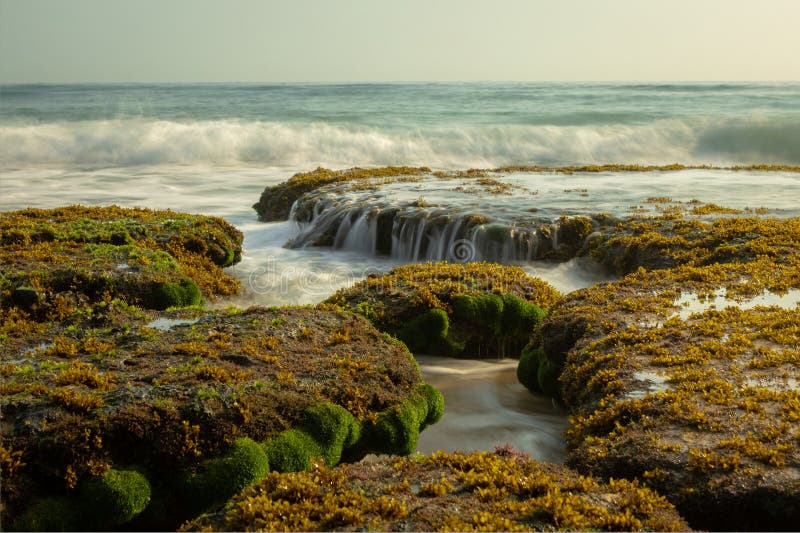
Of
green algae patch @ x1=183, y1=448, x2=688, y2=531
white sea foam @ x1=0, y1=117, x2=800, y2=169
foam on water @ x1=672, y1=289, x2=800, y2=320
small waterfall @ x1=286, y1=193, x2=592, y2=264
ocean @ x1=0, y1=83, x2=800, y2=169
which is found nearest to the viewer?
green algae patch @ x1=183, y1=448, x2=688, y2=531

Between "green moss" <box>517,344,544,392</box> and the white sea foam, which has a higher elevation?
the white sea foam

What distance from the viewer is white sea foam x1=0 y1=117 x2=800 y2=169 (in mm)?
31828

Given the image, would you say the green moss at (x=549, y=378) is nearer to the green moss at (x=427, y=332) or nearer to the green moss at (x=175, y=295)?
the green moss at (x=427, y=332)

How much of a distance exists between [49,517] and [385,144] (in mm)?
31272

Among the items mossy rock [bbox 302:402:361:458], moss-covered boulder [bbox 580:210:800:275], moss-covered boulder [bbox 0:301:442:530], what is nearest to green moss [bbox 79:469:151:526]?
moss-covered boulder [bbox 0:301:442:530]

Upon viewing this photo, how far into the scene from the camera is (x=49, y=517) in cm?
347

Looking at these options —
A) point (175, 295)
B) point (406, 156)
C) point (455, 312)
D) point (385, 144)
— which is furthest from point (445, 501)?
point (385, 144)

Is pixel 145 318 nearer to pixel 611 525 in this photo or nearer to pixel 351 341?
pixel 351 341

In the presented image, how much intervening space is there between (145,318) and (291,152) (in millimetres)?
28140

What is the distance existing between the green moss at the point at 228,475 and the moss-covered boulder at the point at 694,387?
1.85 m

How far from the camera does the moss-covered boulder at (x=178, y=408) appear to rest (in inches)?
144

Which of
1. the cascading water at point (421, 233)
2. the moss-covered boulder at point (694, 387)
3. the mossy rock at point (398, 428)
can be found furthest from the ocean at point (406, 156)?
the moss-covered boulder at point (694, 387)

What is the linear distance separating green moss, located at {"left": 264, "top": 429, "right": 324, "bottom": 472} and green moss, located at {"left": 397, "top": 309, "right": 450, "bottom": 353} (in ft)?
9.18

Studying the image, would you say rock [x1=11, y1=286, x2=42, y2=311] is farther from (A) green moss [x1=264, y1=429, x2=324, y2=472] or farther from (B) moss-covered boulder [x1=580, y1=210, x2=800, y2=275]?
(B) moss-covered boulder [x1=580, y1=210, x2=800, y2=275]
